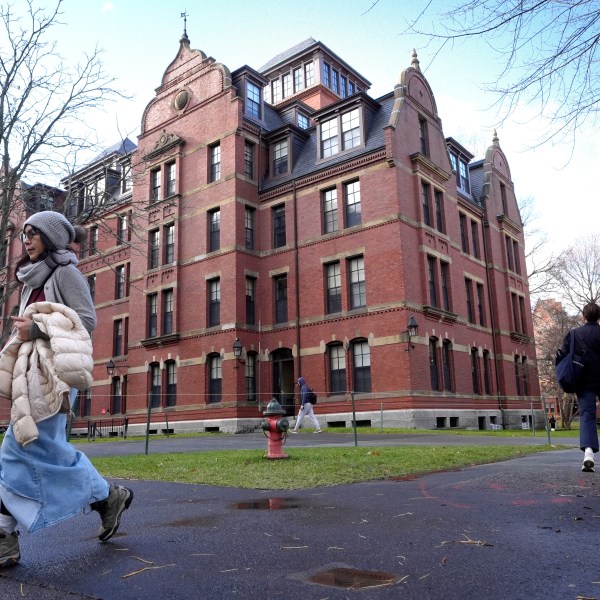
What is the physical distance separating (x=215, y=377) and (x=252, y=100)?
13997 mm

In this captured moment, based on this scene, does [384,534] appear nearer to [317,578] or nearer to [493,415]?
[317,578]

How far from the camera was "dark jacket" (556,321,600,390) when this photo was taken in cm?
669

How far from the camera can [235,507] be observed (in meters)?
4.88

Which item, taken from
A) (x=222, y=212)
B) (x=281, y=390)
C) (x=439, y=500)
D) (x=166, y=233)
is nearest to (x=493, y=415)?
(x=281, y=390)

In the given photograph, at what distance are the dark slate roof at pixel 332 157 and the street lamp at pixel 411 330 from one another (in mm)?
7395

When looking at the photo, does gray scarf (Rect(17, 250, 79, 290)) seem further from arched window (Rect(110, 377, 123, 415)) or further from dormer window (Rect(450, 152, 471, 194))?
dormer window (Rect(450, 152, 471, 194))

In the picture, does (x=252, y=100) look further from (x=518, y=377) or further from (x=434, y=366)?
(x=518, y=377)

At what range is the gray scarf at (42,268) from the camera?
3.67 m

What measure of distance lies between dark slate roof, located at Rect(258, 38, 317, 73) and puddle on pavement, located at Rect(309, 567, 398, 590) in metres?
37.7

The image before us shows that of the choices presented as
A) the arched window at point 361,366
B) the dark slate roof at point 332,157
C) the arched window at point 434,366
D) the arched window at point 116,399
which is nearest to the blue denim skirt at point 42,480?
the arched window at point 361,366

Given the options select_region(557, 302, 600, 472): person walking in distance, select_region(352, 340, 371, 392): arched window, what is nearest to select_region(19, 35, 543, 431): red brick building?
select_region(352, 340, 371, 392): arched window

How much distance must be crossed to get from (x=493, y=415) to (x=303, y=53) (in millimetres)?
25338

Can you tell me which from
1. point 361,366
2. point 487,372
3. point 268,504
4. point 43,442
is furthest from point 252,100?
point 43,442

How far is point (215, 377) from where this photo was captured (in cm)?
2472
